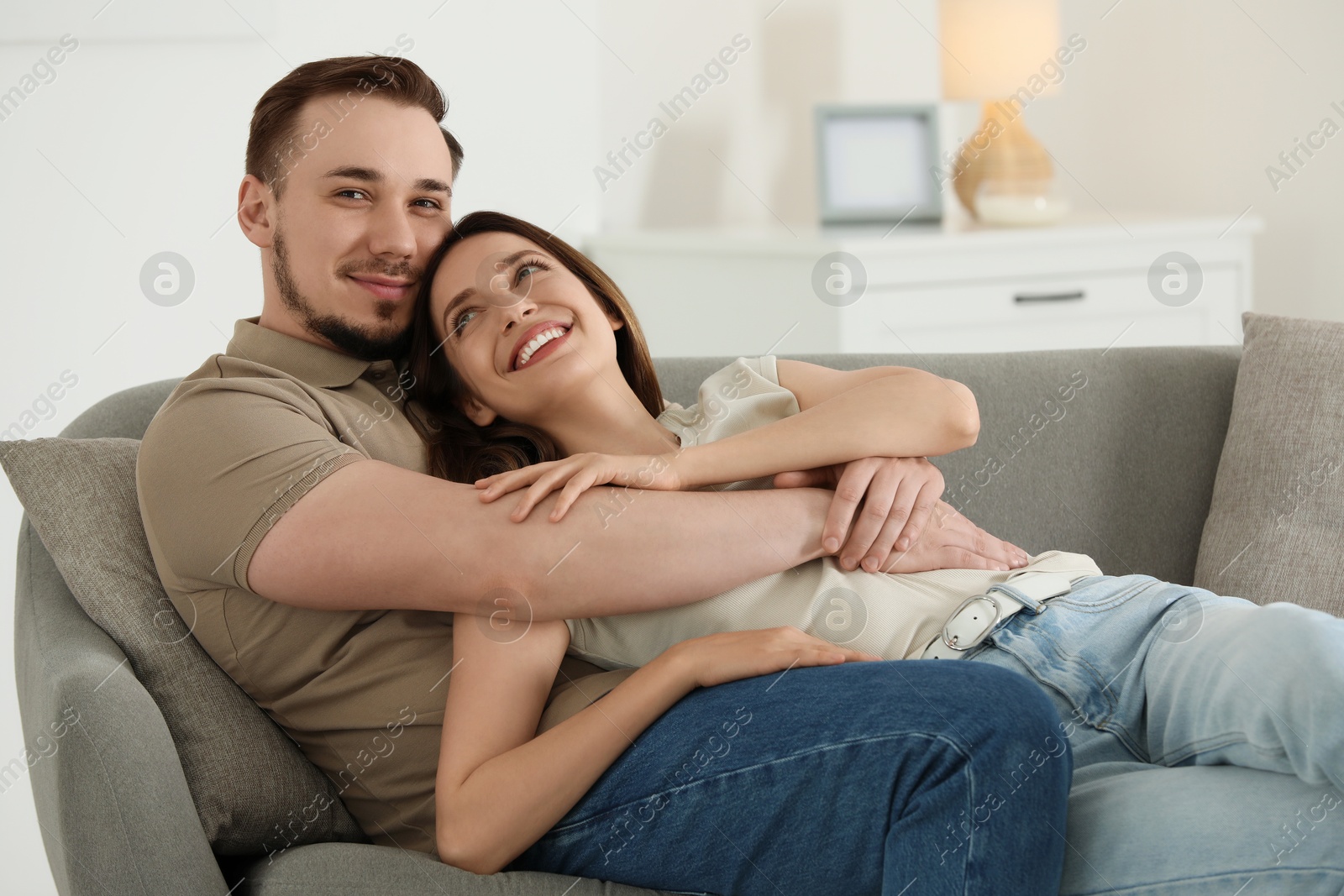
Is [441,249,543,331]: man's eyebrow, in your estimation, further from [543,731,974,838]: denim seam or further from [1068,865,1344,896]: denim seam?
[1068,865,1344,896]: denim seam

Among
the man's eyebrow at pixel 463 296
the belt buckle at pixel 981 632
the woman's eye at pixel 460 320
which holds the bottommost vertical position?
the belt buckle at pixel 981 632

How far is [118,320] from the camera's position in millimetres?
2203

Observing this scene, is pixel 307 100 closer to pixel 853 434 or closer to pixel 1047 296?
pixel 853 434

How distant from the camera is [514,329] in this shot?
4.47 feet

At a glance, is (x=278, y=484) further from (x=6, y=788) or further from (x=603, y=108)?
(x=603, y=108)

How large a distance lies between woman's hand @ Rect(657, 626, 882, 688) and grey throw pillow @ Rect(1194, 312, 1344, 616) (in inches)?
28.6

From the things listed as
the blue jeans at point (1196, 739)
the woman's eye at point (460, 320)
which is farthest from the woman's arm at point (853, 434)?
the woman's eye at point (460, 320)

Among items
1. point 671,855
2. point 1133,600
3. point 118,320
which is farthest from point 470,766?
point 118,320

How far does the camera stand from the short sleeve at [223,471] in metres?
1.07

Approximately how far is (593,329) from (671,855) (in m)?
0.63

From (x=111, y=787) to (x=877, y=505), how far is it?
745 mm

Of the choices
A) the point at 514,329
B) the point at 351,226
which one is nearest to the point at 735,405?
the point at 514,329

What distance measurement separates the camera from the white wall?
2.15m

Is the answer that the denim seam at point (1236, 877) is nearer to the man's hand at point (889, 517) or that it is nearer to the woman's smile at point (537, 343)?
the man's hand at point (889, 517)
